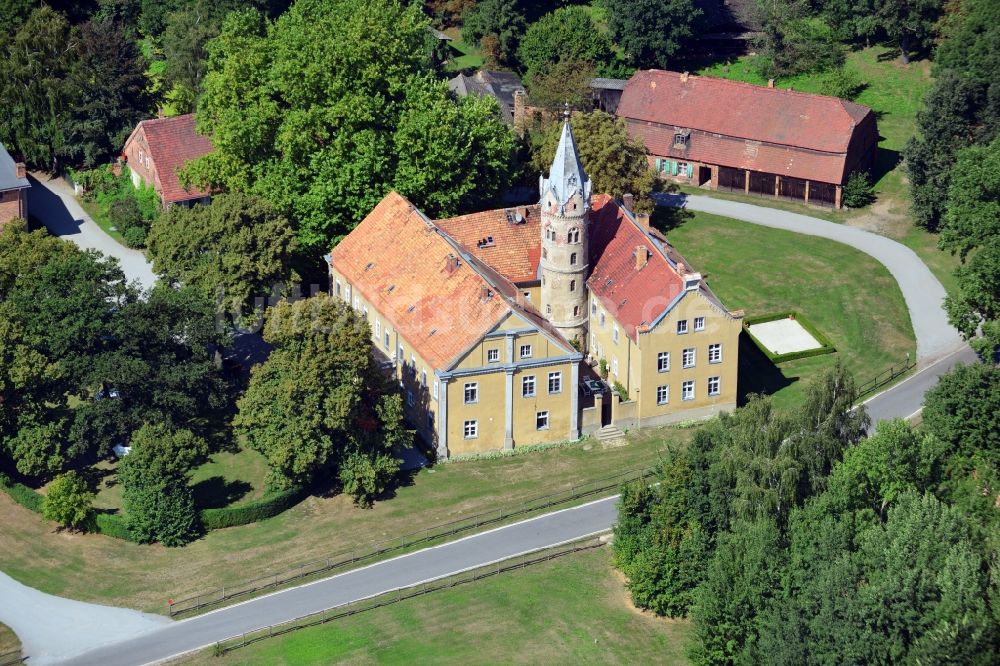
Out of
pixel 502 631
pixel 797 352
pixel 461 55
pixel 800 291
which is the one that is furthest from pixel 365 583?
pixel 461 55

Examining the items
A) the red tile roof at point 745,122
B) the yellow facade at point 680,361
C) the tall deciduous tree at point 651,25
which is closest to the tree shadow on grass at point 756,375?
the yellow facade at point 680,361

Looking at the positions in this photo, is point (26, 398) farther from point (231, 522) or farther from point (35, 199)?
point (35, 199)

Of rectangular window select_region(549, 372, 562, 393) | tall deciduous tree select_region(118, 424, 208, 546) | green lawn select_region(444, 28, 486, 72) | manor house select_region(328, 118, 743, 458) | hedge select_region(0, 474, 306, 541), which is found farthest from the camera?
green lawn select_region(444, 28, 486, 72)

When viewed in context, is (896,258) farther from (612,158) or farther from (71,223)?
(71,223)

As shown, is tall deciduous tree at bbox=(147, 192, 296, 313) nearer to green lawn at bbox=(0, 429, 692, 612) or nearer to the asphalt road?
green lawn at bbox=(0, 429, 692, 612)

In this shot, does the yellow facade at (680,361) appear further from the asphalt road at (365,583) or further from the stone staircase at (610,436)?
the asphalt road at (365,583)

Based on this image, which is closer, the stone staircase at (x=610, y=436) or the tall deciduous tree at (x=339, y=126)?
the stone staircase at (x=610, y=436)

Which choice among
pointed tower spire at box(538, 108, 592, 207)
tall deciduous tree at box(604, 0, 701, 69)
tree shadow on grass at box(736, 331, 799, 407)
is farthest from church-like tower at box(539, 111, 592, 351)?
tall deciduous tree at box(604, 0, 701, 69)
